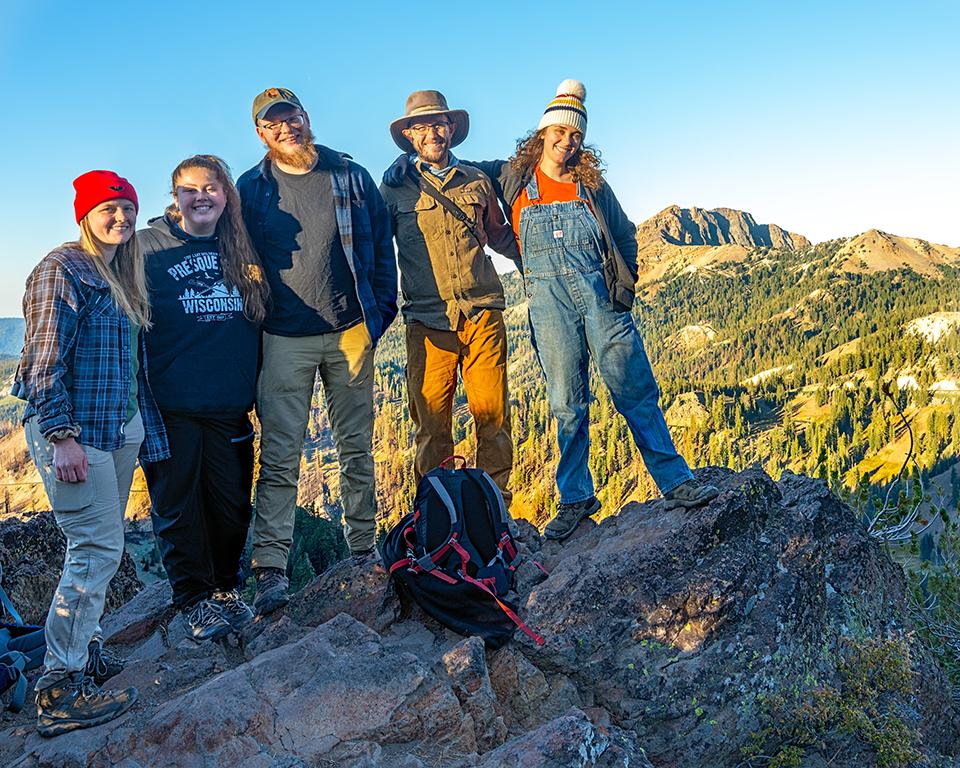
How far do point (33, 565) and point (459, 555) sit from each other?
5.77 metres

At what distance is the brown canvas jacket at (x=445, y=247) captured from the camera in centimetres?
694

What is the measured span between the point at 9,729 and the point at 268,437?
105 inches

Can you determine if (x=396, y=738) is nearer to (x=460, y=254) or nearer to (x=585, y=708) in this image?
(x=585, y=708)

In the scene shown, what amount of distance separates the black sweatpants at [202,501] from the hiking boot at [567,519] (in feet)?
9.38

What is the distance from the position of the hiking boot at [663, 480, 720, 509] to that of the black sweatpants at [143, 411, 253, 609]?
360 centimetres

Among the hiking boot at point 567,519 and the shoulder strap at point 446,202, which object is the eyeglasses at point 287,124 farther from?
the hiking boot at point 567,519

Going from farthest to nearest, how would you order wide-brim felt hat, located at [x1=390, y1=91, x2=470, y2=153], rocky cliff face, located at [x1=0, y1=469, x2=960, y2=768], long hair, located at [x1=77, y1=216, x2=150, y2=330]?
wide-brim felt hat, located at [x1=390, y1=91, x2=470, y2=153]
long hair, located at [x1=77, y1=216, x2=150, y2=330]
rocky cliff face, located at [x1=0, y1=469, x2=960, y2=768]

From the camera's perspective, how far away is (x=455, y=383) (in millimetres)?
7363

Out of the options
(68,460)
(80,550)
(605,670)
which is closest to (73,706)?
(80,550)

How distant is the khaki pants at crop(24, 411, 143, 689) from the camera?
14.6 feet

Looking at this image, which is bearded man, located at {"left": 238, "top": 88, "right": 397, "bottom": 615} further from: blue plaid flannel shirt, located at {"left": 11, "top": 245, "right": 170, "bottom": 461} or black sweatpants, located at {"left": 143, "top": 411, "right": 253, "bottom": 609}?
blue plaid flannel shirt, located at {"left": 11, "top": 245, "right": 170, "bottom": 461}

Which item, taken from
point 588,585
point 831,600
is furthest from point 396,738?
point 831,600

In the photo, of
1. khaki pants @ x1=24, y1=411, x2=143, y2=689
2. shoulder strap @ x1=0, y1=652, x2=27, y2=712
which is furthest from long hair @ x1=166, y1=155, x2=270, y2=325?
shoulder strap @ x1=0, y1=652, x2=27, y2=712

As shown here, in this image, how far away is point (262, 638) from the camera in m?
5.66
